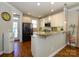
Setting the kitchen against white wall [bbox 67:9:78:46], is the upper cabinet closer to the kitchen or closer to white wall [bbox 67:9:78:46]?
the kitchen

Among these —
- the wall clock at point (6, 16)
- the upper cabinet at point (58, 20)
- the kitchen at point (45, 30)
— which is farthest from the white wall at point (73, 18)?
the wall clock at point (6, 16)

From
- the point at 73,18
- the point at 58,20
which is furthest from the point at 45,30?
the point at 73,18

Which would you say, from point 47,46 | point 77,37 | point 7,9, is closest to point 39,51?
point 47,46

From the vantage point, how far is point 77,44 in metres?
6.72

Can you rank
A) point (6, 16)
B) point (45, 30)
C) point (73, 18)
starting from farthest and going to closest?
1. point (45, 30)
2. point (73, 18)
3. point (6, 16)

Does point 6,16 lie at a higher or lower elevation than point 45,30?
higher

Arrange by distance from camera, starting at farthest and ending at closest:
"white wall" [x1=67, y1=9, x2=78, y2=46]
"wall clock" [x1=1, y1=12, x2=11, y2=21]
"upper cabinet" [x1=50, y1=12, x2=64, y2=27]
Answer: "upper cabinet" [x1=50, y1=12, x2=64, y2=27]
"white wall" [x1=67, y1=9, x2=78, y2=46]
"wall clock" [x1=1, y1=12, x2=11, y2=21]

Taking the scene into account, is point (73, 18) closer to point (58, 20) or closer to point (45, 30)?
point (58, 20)

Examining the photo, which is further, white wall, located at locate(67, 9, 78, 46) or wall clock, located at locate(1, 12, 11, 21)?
white wall, located at locate(67, 9, 78, 46)

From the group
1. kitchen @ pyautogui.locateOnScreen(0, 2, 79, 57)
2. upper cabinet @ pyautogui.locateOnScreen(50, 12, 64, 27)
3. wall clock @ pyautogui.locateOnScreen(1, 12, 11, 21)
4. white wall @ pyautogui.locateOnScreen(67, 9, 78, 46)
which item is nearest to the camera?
kitchen @ pyautogui.locateOnScreen(0, 2, 79, 57)

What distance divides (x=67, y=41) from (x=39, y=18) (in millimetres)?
6229

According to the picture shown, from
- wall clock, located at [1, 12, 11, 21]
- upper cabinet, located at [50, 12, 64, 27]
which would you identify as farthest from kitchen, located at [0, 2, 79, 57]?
wall clock, located at [1, 12, 11, 21]

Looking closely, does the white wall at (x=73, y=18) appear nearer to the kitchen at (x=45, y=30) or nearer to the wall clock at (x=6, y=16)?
the kitchen at (x=45, y=30)

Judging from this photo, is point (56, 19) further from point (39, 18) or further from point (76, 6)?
point (39, 18)
